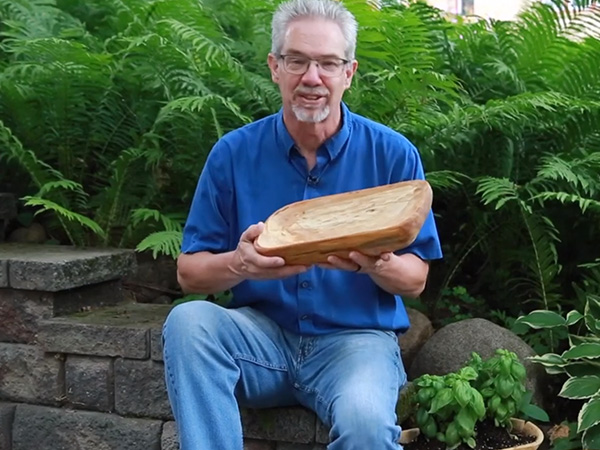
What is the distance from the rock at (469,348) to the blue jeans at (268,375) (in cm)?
55

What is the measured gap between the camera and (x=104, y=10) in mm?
4367

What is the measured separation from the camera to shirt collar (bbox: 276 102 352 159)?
104 inches

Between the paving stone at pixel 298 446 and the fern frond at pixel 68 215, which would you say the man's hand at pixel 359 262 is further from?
the fern frond at pixel 68 215

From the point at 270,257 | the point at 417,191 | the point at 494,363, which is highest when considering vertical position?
the point at 417,191

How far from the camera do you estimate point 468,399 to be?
8.57 ft

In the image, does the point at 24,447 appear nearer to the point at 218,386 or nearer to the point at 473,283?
the point at 218,386

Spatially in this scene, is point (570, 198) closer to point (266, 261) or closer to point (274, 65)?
point (274, 65)

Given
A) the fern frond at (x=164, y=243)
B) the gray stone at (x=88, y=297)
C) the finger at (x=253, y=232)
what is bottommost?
the gray stone at (x=88, y=297)

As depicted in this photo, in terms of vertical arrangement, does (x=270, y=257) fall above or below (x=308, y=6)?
below

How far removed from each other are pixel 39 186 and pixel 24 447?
40.7 inches

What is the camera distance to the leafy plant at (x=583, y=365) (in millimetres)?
2768

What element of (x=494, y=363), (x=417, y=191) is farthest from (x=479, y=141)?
(x=417, y=191)

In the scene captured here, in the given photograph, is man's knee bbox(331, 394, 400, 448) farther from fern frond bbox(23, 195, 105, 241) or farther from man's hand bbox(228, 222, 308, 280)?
fern frond bbox(23, 195, 105, 241)

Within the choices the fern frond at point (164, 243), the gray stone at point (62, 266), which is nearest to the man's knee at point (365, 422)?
the fern frond at point (164, 243)
